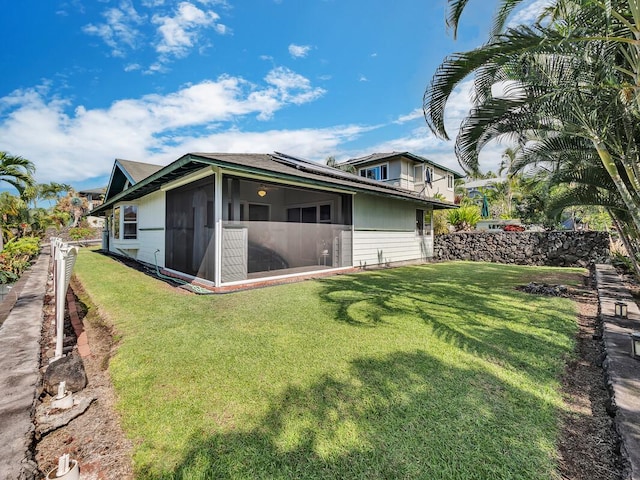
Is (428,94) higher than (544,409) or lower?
higher

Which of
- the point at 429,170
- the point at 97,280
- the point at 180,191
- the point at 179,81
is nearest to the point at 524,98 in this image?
the point at 180,191

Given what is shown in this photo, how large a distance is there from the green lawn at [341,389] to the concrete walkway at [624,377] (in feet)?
1.11

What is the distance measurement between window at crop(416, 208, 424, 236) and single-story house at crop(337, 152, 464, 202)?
5.86 meters

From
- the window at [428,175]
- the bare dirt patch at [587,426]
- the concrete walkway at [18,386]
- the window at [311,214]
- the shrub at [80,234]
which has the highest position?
the window at [428,175]

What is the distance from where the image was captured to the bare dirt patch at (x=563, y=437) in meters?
1.58

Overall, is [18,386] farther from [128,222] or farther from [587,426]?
[128,222]

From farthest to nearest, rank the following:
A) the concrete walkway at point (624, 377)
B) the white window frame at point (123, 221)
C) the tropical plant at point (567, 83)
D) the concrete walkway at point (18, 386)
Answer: the white window frame at point (123, 221)
the tropical plant at point (567, 83)
the concrete walkway at point (624, 377)
the concrete walkway at point (18, 386)

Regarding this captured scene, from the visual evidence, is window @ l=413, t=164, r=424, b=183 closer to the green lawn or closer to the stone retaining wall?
the stone retaining wall

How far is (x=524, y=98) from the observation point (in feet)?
14.0

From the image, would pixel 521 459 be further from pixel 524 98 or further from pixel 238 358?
pixel 524 98

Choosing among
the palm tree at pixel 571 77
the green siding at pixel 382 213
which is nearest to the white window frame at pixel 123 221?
the green siding at pixel 382 213

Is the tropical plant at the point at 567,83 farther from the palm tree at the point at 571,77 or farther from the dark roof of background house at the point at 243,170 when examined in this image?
the dark roof of background house at the point at 243,170

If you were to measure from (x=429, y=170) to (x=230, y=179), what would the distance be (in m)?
17.0

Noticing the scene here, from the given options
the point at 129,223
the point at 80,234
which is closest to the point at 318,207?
the point at 129,223
